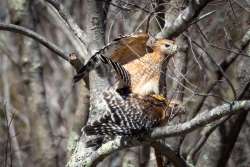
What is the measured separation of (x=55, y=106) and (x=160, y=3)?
215 inches

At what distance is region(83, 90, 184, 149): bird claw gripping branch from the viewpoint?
203 inches

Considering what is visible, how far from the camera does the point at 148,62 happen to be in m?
5.78

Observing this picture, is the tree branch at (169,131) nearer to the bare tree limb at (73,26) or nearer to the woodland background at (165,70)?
the woodland background at (165,70)

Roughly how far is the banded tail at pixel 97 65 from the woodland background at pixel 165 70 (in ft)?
0.63

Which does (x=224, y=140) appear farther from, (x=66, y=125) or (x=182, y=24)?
(x=66, y=125)

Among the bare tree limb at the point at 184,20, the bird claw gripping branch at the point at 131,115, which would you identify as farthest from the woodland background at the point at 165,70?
the bird claw gripping branch at the point at 131,115

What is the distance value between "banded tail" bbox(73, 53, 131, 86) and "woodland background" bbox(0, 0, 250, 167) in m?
0.19

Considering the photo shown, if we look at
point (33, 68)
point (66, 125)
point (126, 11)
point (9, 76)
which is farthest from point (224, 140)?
point (9, 76)

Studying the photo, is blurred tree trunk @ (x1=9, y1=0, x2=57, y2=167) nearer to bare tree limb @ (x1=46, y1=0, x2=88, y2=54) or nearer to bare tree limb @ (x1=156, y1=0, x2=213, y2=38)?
bare tree limb @ (x1=46, y1=0, x2=88, y2=54)

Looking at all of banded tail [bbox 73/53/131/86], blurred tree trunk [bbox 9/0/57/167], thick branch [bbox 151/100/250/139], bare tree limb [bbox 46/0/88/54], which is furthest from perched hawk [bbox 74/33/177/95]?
blurred tree trunk [bbox 9/0/57/167]

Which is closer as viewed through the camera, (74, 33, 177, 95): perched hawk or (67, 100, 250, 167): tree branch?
(67, 100, 250, 167): tree branch

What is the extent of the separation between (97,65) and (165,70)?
636 mm

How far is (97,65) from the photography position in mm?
5434

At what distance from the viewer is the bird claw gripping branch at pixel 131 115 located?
16.9 feet
